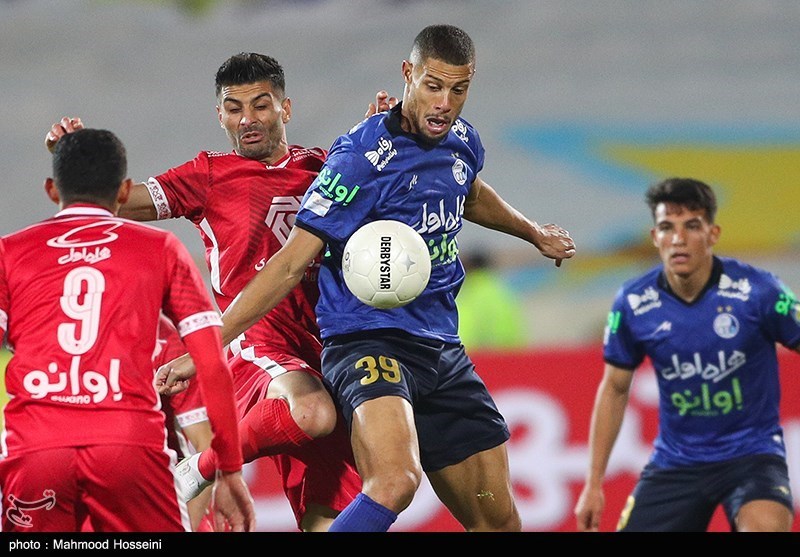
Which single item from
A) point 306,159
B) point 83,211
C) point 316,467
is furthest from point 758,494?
point 83,211

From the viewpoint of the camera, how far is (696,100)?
49.5 ft

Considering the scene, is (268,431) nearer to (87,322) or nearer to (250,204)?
(250,204)

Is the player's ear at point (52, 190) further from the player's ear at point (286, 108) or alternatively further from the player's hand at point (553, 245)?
the player's hand at point (553, 245)

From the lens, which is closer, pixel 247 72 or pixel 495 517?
pixel 495 517

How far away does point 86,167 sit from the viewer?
14.1 ft

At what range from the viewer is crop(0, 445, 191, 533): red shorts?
13.4ft

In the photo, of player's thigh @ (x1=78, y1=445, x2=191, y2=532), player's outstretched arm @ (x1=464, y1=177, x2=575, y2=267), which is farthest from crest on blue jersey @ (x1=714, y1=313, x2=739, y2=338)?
player's thigh @ (x1=78, y1=445, x2=191, y2=532)

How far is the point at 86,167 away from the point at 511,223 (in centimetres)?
233

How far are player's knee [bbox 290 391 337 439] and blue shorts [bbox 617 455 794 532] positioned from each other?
94.0 inches

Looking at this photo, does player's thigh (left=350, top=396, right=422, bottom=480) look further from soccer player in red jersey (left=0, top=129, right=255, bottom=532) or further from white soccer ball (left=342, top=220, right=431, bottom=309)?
soccer player in red jersey (left=0, top=129, right=255, bottom=532)

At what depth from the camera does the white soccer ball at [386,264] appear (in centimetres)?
500

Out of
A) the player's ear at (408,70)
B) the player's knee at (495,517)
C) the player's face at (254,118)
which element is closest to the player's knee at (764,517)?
the player's knee at (495,517)

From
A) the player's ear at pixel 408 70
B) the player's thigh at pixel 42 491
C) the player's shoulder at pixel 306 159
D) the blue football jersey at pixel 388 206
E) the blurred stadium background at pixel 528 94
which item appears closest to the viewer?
the player's thigh at pixel 42 491

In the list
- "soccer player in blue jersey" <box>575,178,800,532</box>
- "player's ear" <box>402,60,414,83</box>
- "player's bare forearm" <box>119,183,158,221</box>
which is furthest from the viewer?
"soccer player in blue jersey" <box>575,178,800,532</box>
